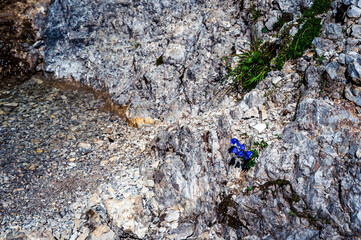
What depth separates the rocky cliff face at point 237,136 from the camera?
673 centimetres

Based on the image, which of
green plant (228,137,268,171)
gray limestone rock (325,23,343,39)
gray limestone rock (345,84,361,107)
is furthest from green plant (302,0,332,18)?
green plant (228,137,268,171)

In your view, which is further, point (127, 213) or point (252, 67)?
point (252, 67)

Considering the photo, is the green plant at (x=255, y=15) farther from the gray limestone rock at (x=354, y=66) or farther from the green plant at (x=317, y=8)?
the gray limestone rock at (x=354, y=66)

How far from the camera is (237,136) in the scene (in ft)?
26.9

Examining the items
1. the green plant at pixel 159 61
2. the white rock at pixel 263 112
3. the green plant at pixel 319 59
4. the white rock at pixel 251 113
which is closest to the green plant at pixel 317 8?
the green plant at pixel 319 59

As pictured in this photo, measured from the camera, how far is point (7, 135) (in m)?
11.1

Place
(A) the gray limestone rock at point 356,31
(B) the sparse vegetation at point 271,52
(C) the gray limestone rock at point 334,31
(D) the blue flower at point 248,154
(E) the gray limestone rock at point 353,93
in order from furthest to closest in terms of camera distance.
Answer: (B) the sparse vegetation at point 271,52 → (C) the gray limestone rock at point 334,31 → (A) the gray limestone rock at point 356,31 → (D) the blue flower at point 248,154 → (E) the gray limestone rock at point 353,93

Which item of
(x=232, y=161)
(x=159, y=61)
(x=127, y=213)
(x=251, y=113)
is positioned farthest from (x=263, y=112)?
(x=159, y=61)

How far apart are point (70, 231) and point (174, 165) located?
372 cm

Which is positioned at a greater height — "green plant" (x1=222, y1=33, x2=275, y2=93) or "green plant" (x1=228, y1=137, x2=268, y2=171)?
"green plant" (x1=222, y1=33, x2=275, y2=93)

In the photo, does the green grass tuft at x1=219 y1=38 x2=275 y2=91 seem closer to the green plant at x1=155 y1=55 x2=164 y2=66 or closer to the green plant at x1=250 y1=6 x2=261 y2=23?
the green plant at x1=250 y1=6 x2=261 y2=23

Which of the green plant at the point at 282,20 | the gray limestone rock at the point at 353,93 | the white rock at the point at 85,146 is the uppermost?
the green plant at the point at 282,20

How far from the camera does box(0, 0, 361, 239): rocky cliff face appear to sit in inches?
265

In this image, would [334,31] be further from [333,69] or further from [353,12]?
[333,69]
